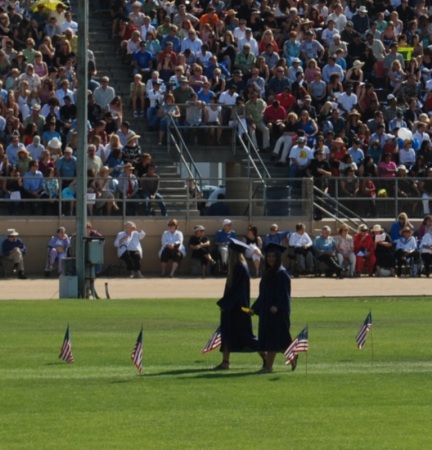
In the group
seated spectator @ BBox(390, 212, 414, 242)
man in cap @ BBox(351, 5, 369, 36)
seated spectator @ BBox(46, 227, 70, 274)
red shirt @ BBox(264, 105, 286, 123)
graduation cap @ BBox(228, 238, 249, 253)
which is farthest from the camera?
man in cap @ BBox(351, 5, 369, 36)

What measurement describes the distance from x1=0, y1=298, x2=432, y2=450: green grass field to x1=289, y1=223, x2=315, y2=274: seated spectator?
10551 millimetres

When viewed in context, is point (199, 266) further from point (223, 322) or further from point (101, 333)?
point (223, 322)

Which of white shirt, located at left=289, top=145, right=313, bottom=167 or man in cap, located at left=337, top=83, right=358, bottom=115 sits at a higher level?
man in cap, located at left=337, top=83, right=358, bottom=115

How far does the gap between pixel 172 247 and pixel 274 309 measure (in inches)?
726

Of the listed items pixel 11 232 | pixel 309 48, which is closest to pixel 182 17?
pixel 309 48

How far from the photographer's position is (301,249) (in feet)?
128

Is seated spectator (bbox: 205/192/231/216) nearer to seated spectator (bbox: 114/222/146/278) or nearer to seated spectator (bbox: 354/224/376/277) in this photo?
seated spectator (bbox: 114/222/146/278)

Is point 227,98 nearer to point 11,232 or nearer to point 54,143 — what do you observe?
point 54,143

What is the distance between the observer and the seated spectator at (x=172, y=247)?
126 ft

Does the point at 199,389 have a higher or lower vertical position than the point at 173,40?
lower

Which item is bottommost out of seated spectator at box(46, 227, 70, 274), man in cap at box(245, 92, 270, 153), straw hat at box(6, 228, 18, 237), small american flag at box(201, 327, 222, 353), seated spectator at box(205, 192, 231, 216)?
small american flag at box(201, 327, 222, 353)

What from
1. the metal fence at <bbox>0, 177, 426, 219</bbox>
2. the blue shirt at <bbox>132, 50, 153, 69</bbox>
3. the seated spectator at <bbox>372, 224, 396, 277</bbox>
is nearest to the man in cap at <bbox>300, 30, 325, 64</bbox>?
the blue shirt at <bbox>132, 50, 153, 69</bbox>

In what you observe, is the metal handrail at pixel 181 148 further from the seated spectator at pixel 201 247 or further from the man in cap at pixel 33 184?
the man in cap at pixel 33 184

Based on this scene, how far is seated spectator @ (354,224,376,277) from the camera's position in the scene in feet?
129
